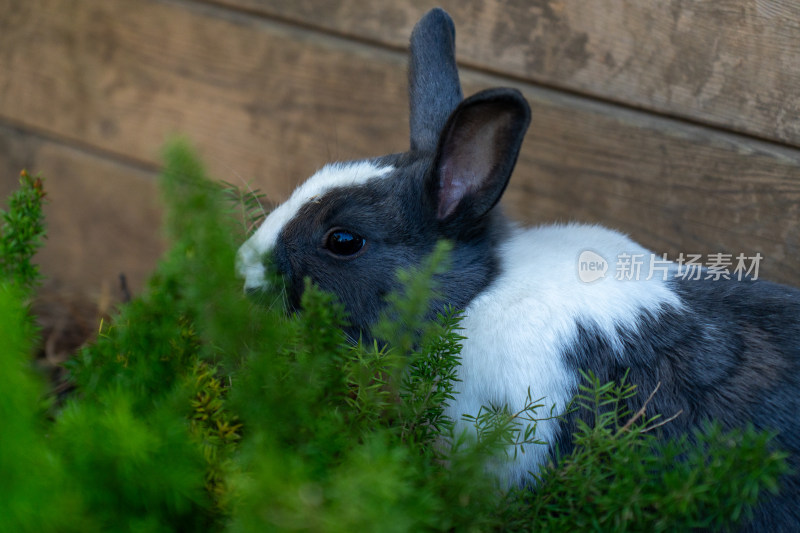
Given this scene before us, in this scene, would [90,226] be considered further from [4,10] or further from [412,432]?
[412,432]

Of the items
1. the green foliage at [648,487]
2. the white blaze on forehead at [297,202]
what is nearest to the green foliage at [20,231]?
the white blaze on forehead at [297,202]

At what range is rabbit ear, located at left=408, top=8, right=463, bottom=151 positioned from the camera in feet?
5.45

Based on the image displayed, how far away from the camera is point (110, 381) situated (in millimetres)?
1110

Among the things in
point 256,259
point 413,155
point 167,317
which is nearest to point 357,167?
point 413,155

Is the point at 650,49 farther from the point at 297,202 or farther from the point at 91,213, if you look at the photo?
the point at 91,213

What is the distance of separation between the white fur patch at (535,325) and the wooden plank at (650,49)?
561mm

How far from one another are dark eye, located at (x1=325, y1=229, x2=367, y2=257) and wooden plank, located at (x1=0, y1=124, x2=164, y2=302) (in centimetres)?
130

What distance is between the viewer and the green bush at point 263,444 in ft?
2.42

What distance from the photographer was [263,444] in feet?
→ 2.69

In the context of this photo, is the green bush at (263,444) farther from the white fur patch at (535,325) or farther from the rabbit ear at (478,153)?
the rabbit ear at (478,153)

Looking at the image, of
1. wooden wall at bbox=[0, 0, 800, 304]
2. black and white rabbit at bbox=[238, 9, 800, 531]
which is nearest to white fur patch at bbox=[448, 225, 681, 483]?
black and white rabbit at bbox=[238, 9, 800, 531]

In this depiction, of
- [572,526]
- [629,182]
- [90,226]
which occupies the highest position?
[629,182]

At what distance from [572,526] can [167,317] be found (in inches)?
28.1

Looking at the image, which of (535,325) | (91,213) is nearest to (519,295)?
(535,325)
